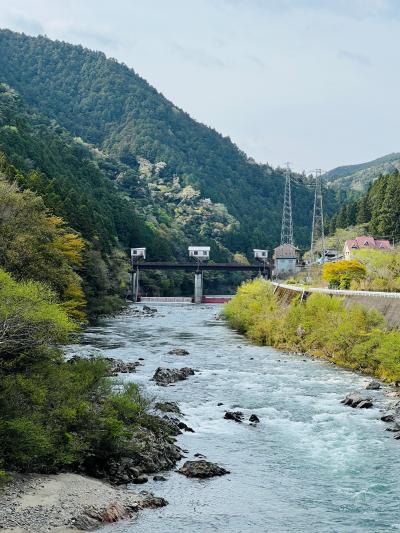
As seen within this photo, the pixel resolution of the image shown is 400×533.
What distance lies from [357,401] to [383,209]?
248 ft

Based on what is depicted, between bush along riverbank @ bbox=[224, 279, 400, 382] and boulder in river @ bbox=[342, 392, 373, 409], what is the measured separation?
5512mm

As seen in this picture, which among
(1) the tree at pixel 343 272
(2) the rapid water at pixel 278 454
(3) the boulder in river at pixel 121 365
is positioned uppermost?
(1) the tree at pixel 343 272

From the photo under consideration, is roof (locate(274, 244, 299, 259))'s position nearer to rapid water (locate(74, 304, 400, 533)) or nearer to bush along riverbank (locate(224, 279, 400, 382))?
bush along riverbank (locate(224, 279, 400, 382))

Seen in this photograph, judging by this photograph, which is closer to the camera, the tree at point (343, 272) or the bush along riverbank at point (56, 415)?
the bush along riverbank at point (56, 415)

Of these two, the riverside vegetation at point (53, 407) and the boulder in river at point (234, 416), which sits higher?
the riverside vegetation at point (53, 407)

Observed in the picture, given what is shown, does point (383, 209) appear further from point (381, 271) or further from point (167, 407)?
point (167, 407)

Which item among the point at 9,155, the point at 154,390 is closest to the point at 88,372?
the point at 154,390

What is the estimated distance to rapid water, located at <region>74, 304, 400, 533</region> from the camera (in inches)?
767

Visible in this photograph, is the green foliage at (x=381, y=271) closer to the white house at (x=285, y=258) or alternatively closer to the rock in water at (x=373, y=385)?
the rock in water at (x=373, y=385)

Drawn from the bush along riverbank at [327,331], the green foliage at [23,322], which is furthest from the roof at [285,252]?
the green foliage at [23,322]

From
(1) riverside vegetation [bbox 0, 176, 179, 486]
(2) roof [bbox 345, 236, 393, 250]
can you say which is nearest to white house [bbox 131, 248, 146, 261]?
(2) roof [bbox 345, 236, 393, 250]

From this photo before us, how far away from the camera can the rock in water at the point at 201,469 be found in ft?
75.7

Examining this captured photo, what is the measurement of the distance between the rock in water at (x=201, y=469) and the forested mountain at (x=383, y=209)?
84.1 metres

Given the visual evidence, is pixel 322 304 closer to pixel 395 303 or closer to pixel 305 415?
pixel 395 303
